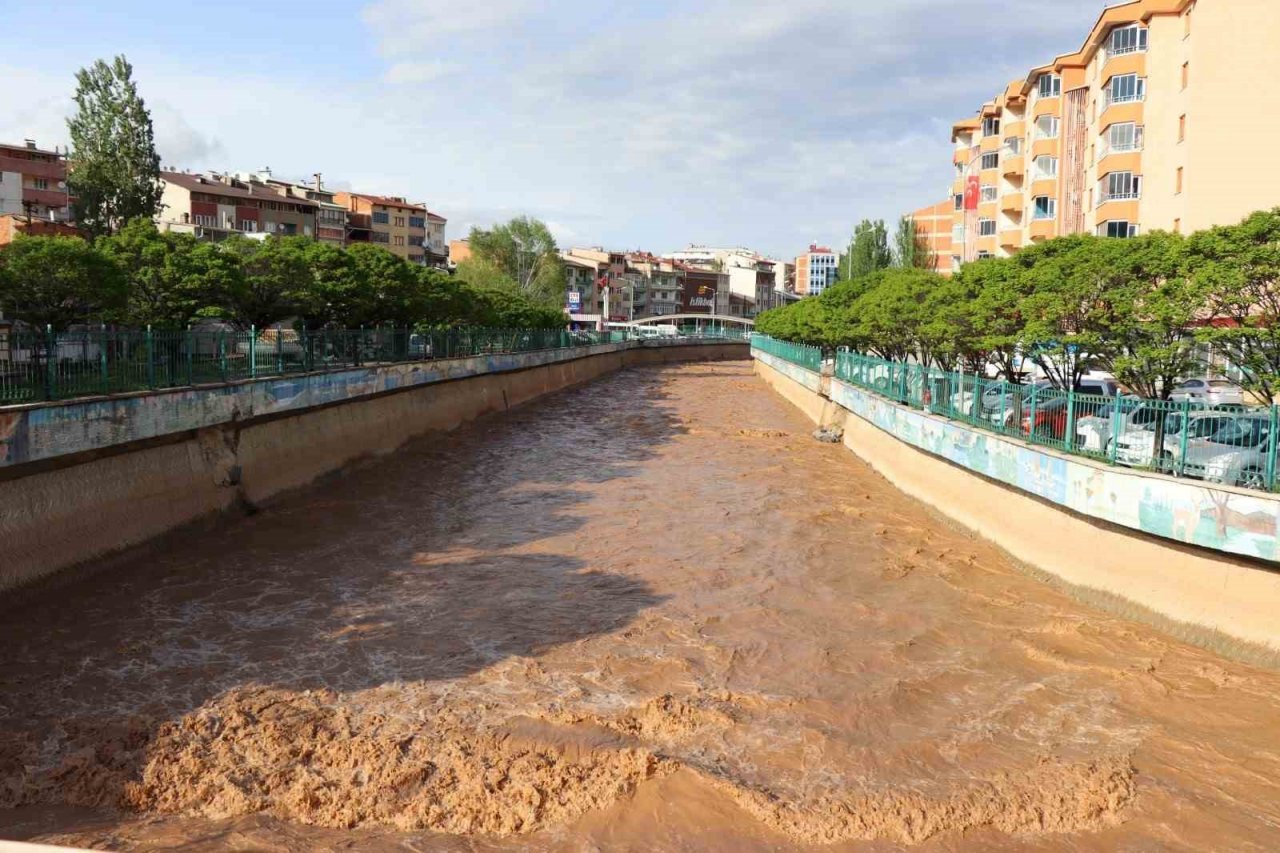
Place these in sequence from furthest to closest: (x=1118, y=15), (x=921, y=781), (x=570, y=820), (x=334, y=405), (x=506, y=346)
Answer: (x=506, y=346) < (x=1118, y=15) < (x=334, y=405) < (x=921, y=781) < (x=570, y=820)

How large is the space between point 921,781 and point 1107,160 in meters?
40.6

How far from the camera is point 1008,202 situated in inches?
2295

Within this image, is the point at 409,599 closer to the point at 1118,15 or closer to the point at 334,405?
the point at 334,405

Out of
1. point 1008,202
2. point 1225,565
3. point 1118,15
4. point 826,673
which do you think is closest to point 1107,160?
point 1118,15

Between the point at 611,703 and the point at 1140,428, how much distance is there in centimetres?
844

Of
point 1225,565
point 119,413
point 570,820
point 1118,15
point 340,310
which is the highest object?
point 1118,15

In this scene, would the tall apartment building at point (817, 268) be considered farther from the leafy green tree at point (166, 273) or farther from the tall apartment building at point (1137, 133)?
the leafy green tree at point (166, 273)

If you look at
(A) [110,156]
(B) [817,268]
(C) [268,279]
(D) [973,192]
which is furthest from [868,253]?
(B) [817,268]

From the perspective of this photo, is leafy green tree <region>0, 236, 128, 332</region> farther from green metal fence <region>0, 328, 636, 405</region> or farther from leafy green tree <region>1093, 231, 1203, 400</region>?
leafy green tree <region>1093, 231, 1203, 400</region>

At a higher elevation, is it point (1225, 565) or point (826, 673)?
point (1225, 565)

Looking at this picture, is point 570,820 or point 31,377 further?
point 31,377

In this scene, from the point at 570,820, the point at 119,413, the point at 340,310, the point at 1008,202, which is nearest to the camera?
the point at 570,820

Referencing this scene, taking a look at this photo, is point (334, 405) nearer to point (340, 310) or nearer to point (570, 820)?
point (340, 310)

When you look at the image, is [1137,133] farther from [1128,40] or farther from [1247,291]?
[1247,291]
